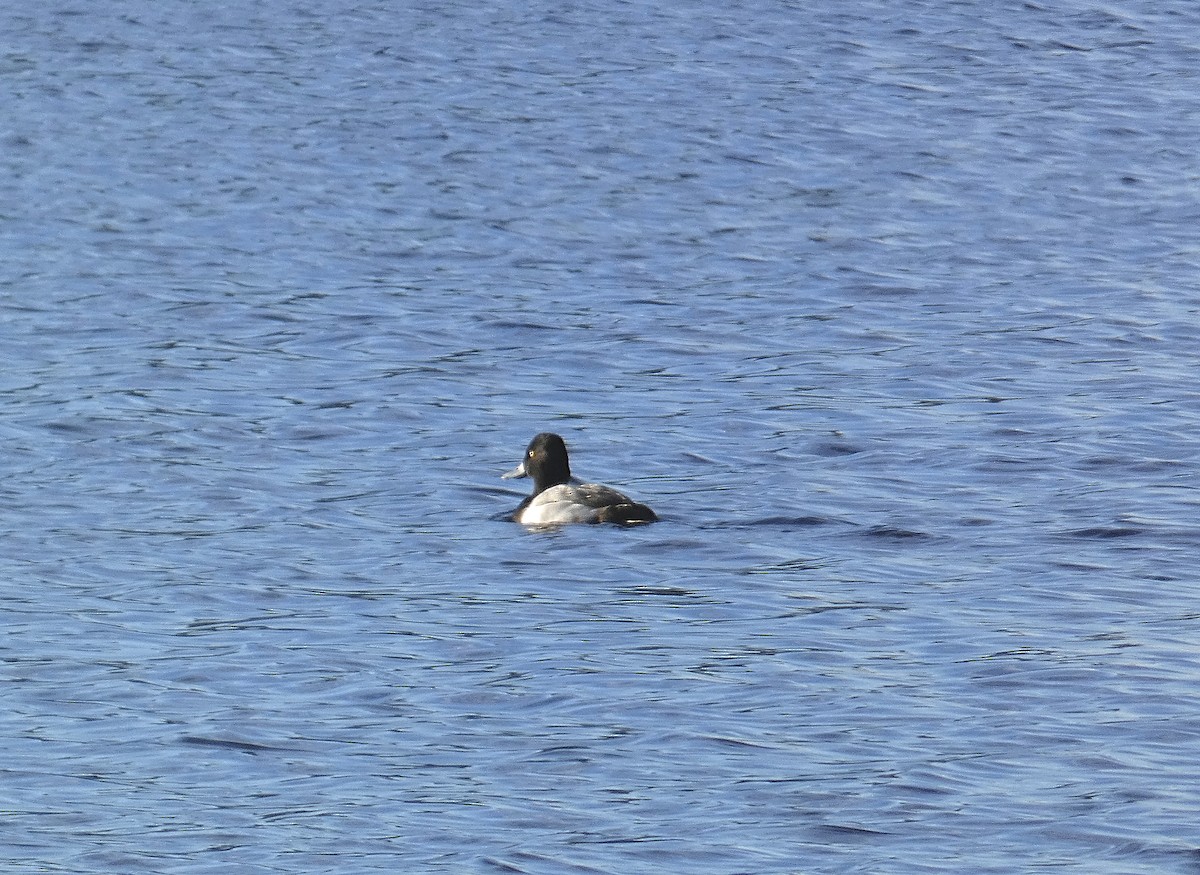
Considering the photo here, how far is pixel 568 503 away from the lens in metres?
16.7

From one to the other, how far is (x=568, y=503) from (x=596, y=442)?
232 centimetres

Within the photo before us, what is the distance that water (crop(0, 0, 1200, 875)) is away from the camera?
1085cm

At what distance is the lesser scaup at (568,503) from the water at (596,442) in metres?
0.25

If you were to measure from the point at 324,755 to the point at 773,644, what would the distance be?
3077 millimetres

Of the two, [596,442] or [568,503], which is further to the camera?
[596,442]

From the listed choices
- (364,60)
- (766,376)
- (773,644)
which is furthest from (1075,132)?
(773,644)

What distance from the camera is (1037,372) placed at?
20.6 meters

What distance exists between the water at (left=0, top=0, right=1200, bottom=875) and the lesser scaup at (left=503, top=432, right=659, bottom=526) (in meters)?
0.25

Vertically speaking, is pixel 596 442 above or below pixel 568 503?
below

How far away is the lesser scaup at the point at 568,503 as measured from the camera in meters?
16.6

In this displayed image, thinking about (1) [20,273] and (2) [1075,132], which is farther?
(2) [1075,132]

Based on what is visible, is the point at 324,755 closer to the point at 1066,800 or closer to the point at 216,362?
the point at 1066,800

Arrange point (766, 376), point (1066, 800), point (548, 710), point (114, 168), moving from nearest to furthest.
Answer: point (1066, 800)
point (548, 710)
point (766, 376)
point (114, 168)

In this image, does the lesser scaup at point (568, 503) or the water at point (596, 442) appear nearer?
the water at point (596, 442)
